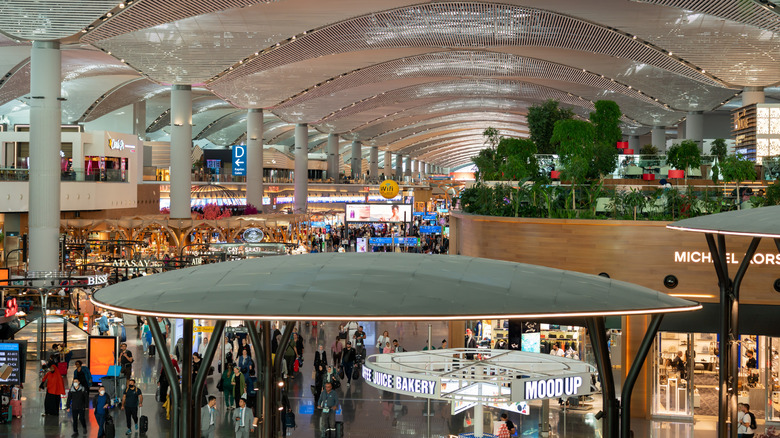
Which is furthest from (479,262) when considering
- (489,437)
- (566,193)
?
(566,193)

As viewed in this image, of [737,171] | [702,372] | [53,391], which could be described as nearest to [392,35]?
[737,171]

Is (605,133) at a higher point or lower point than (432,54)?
lower

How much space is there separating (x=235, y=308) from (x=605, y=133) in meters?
23.0

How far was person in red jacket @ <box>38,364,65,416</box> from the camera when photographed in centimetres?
1612

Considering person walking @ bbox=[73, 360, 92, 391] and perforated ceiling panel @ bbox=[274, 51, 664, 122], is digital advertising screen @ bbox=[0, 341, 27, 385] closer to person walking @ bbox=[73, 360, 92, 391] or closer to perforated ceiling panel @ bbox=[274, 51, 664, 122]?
person walking @ bbox=[73, 360, 92, 391]

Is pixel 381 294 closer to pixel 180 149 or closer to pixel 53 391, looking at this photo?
pixel 53 391

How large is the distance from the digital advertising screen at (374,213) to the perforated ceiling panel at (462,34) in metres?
6.71

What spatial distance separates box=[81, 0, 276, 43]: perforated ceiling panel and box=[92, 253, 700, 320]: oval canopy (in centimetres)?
2118

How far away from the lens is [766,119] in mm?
26766

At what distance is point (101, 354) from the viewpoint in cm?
1714

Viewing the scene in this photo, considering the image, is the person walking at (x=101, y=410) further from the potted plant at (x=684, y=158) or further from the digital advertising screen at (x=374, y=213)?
the digital advertising screen at (x=374, y=213)

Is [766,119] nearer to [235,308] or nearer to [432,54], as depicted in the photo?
[432,54]

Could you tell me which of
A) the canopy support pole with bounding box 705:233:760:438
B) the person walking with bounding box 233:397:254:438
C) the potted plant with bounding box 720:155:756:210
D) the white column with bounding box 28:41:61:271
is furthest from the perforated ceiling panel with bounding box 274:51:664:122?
the canopy support pole with bounding box 705:233:760:438

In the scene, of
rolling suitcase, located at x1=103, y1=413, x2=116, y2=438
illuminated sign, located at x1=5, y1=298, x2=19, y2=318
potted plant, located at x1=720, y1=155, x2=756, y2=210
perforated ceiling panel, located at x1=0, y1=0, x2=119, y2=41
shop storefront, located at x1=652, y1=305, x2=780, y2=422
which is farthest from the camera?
perforated ceiling panel, located at x1=0, y1=0, x2=119, y2=41
